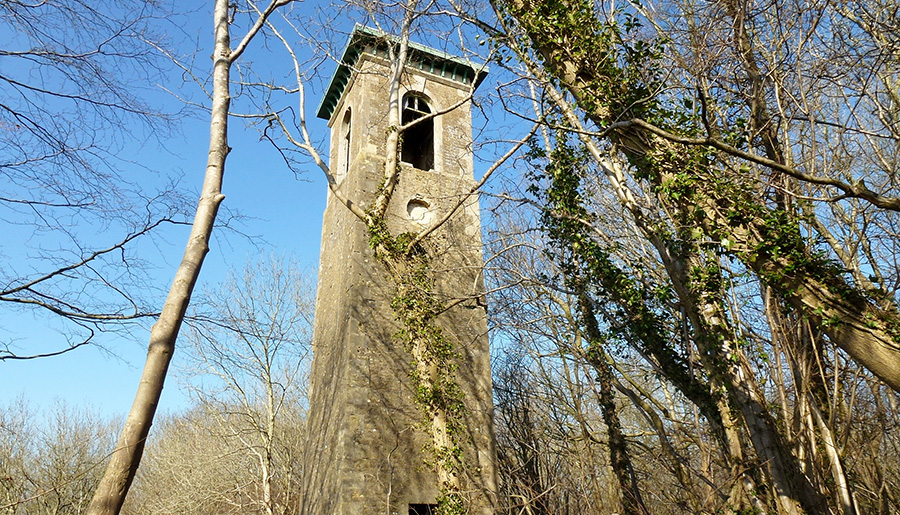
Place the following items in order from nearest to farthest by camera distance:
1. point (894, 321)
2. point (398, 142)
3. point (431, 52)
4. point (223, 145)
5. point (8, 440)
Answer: point (894, 321)
point (223, 145)
point (398, 142)
point (431, 52)
point (8, 440)

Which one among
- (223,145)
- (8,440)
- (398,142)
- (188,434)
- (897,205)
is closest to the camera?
(897,205)

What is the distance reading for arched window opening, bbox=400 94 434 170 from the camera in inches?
548

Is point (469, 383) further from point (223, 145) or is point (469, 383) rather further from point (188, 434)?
point (188, 434)

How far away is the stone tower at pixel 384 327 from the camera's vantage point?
888 cm

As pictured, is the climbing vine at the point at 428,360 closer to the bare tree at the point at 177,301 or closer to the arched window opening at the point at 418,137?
the bare tree at the point at 177,301

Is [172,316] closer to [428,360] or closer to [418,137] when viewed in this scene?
[428,360]

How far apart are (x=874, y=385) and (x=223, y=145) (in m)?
5.05

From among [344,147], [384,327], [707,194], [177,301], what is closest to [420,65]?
[344,147]

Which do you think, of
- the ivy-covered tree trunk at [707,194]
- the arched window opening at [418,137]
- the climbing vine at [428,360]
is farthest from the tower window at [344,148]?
the ivy-covered tree trunk at [707,194]

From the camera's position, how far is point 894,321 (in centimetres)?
349

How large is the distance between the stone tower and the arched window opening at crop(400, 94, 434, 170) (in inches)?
3.3

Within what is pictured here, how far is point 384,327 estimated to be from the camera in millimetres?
10055

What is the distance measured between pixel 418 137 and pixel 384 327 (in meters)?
6.70

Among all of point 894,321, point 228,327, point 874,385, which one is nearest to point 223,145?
point 228,327
